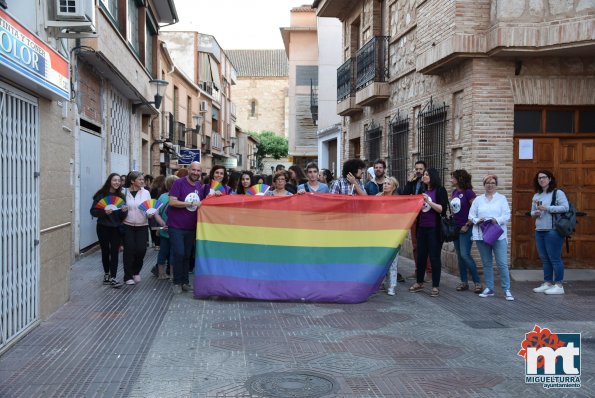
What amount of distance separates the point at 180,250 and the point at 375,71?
9168 mm

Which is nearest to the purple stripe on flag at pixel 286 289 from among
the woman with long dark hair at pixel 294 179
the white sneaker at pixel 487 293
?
the white sneaker at pixel 487 293

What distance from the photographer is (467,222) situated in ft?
31.8

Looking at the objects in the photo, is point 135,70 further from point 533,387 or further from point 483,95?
point 533,387

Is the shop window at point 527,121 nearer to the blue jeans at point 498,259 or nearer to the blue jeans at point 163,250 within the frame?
the blue jeans at point 498,259

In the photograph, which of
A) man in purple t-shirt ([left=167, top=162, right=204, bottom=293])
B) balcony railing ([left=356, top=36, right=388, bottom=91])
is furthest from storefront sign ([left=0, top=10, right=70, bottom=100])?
balcony railing ([left=356, top=36, right=388, bottom=91])

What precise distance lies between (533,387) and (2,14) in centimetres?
535

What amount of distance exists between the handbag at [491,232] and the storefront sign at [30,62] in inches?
231

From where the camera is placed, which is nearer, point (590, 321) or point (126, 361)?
point (126, 361)

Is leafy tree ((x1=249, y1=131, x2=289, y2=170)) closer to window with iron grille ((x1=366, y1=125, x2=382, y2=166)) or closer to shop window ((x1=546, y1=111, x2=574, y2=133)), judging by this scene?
window with iron grille ((x1=366, y1=125, x2=382, y2=166))

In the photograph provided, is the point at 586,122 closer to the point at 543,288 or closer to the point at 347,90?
the point at 543,288

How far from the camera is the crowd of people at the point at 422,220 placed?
9414mm

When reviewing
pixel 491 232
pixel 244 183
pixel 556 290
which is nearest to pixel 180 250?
pixel 244 183

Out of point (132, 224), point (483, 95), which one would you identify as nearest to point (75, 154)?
point (132, 224)

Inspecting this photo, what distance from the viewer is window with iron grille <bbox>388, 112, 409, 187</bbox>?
50.8ft
